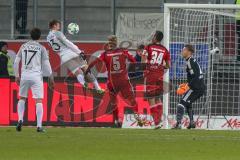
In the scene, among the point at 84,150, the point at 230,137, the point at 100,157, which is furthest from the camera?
the point at 230,137

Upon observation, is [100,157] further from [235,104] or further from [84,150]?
[235,104]

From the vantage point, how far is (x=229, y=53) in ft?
70.8

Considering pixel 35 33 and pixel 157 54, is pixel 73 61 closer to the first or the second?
pixel 157 54

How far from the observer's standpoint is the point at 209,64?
69.1 feet

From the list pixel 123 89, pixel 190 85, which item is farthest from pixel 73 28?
pixel 190 85

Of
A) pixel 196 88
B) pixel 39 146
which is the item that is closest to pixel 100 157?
pixel 39 146

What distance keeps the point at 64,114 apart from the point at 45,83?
3.49 ft

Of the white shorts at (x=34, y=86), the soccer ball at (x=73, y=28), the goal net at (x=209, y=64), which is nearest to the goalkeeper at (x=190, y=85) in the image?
the goal net at (x=209, y=64)

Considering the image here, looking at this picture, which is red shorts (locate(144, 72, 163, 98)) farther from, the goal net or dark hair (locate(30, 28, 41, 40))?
dark hair (locate(30, 28, 41, 40))

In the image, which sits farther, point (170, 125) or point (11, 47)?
point (11, 47)

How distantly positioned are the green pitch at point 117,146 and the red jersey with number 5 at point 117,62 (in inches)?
135

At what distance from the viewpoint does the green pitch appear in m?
11.4

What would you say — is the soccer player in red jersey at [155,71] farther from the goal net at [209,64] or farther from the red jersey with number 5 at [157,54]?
the goal net at [209,64]

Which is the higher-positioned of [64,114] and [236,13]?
[236,13]
